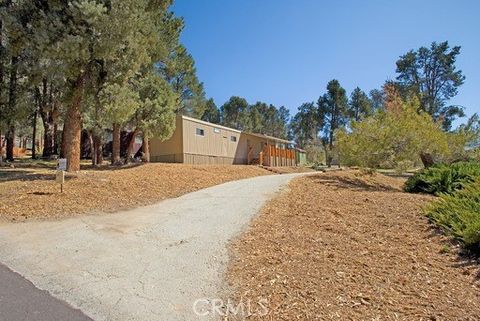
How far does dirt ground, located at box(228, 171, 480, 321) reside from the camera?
330 centimetres

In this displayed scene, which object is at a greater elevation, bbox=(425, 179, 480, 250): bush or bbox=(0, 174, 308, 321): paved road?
bbox=(425, 179, 480, 250): bush

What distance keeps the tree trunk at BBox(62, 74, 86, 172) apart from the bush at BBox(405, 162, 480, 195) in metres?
10.4

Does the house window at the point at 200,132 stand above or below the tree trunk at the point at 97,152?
above

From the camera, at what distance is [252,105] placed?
212 feet

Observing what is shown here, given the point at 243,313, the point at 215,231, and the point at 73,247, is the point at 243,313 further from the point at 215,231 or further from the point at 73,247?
the point at 73,247

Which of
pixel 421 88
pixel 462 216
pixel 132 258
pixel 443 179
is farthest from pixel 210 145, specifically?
pixel 421 88


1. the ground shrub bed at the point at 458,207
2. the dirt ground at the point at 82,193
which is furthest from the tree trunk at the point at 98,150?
the ground shrub bed at the point at 458,207

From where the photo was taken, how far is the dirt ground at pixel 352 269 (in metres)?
3.30

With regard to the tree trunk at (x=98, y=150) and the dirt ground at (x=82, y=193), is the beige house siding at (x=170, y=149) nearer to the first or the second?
the tree trunk at (x=98, y=150)

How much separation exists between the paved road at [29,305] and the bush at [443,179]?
8.41m

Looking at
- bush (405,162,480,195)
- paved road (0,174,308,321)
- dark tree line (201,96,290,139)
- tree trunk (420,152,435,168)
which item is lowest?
paved road (0,174,308,321)

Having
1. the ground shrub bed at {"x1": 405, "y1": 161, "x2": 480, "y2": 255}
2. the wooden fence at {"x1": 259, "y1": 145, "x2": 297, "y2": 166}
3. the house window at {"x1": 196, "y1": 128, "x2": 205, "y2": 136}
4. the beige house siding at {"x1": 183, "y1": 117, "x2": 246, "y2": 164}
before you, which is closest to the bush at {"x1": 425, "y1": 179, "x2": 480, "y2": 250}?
the ground shrub bed at {"x1": 405, "y1": 161, "x2": 480, "y2": 255}

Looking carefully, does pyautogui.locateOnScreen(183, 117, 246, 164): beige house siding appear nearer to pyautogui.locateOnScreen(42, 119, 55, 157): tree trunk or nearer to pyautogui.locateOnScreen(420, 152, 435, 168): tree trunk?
pyautogui.locateOnScreen(42, 119, 55, 157): tree trunk

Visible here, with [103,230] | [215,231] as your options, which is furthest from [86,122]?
[215,231]
